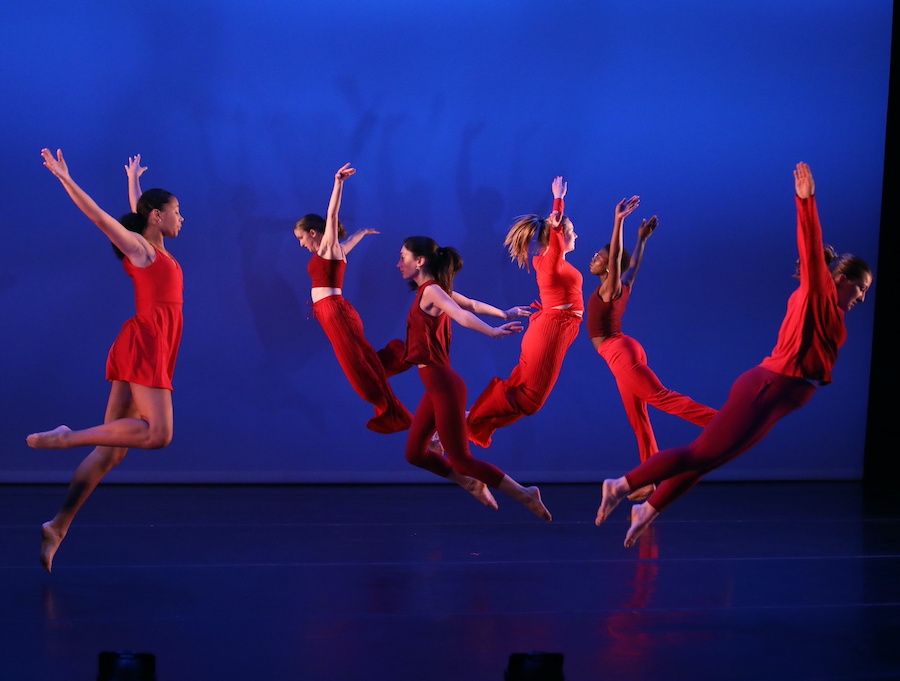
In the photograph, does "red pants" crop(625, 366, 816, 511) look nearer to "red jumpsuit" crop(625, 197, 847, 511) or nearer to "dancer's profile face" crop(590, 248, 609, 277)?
"red jumpsuit" crop(625, 197, 847, 511)

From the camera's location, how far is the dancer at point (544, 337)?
441 centimetres

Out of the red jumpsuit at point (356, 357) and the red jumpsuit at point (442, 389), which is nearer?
the red jumpsuit at point (442, 389)

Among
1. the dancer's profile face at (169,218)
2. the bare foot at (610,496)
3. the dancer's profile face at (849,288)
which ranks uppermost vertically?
the dancer's profile face at (169,218)

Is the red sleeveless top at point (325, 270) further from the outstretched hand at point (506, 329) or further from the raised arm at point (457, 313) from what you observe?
the outstretched hand at point (506, 329)

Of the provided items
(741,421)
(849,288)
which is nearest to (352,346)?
(741,421)

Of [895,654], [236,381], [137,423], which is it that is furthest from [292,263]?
[895,654]

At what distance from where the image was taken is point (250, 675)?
92.6 inches

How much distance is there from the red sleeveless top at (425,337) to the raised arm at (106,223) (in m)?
1.07

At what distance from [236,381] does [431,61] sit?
7.48 ft

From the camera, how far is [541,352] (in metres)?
4.42

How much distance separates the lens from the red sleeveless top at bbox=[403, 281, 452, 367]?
3988mm

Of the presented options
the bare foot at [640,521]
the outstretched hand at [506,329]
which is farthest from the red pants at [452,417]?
the bare foot at [640,521]

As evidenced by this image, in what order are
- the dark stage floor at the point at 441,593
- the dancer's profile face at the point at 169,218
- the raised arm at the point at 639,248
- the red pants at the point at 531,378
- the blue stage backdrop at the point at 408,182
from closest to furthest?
the dark stage floor at the point at 441,593
the dancer's profile face at the point at 169,218
the raised arm at the point at 639,248
the red pants at the point at 531,378
the blue stage backdrop at the point at 408,182

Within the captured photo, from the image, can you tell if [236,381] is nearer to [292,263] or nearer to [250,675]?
[292,263]
